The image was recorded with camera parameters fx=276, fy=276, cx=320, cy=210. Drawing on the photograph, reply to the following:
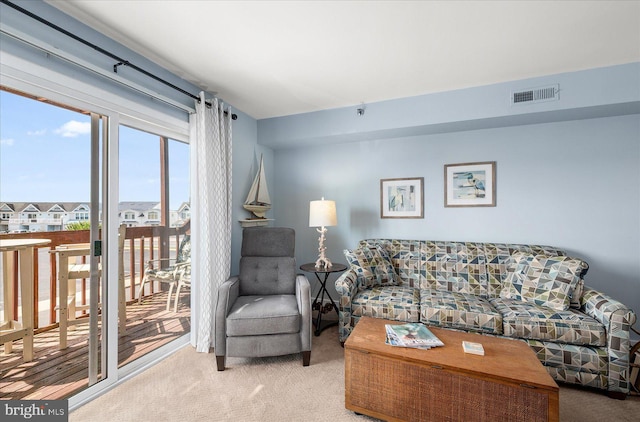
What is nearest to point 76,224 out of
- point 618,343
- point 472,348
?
point 472,348

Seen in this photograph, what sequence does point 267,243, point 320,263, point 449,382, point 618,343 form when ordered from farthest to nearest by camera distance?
point 320,263, point 267,243, point 618,343, point 449,382

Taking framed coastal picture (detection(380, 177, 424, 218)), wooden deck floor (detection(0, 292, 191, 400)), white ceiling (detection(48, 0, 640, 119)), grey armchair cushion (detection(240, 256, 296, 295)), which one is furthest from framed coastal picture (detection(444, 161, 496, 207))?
wooden deck floor (detection(0, 292, 191, 400))

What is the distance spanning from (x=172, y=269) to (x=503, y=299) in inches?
130

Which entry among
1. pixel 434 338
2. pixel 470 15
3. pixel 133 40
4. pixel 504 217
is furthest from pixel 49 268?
pixel 504 217

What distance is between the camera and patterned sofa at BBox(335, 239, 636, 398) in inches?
78.2

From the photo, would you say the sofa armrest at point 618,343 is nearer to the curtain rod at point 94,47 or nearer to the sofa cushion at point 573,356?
the sofa cushion at point 573,356

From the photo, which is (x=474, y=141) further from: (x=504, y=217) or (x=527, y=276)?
(x=527, y=276)

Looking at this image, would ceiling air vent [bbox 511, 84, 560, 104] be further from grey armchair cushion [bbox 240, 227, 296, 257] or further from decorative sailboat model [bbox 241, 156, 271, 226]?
decorative sailboat model [bbox 241, 156, 271, 226]

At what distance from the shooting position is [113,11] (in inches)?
67.9

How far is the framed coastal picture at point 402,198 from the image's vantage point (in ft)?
11.2

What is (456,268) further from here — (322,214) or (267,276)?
(267,276)

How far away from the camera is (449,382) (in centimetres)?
154

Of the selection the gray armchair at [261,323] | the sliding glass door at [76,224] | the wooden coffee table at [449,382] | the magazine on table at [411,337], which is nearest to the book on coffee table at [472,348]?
the wooden coffee table at [449,382]

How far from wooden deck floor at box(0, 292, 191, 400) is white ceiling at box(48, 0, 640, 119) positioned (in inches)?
89.3
